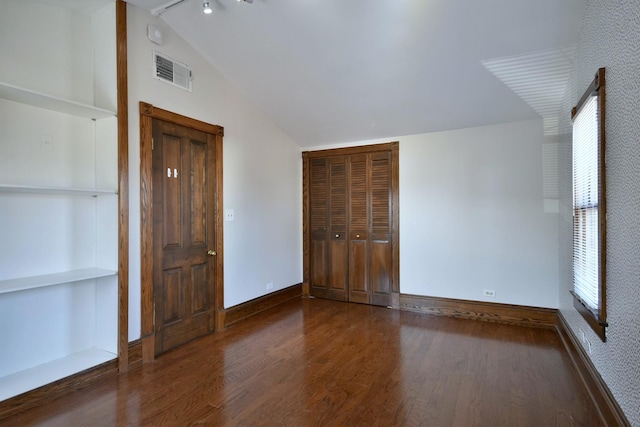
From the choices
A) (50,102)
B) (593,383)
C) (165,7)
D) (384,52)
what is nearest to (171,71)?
(165,7)

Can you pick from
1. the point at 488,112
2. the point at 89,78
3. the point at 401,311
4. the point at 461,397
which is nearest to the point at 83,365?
the point at 89,78

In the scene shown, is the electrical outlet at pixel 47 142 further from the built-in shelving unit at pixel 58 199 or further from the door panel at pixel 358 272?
the door panel at pixel 358 272

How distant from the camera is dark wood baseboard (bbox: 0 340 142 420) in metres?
2.19

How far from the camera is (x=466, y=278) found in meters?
4.25

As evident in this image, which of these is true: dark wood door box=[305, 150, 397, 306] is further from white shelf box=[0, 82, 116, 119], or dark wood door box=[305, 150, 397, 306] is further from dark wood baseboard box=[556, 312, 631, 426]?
white shelf box=[0, 82, 116, 119]

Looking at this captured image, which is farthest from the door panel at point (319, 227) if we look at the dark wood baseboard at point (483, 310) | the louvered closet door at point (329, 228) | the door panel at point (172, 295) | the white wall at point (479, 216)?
the door panel at point (172, 295)

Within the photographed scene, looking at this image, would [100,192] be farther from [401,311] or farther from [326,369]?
[401,311]

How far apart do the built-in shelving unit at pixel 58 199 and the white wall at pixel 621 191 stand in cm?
345

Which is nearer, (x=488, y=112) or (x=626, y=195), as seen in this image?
(x=626, y=195)

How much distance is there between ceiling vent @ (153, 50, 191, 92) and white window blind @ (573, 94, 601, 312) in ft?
11.5

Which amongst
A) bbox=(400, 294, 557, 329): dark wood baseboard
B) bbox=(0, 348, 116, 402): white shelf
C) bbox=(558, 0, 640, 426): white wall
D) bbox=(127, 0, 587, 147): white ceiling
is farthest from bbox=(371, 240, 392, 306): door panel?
bbox=(0, 348, 116, 402): white shelf

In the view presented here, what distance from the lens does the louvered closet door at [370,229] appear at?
A: 4746 mm

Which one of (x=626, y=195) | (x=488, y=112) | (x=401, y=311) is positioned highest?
(x=488, y=112)

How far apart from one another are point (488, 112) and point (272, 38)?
100 inches
